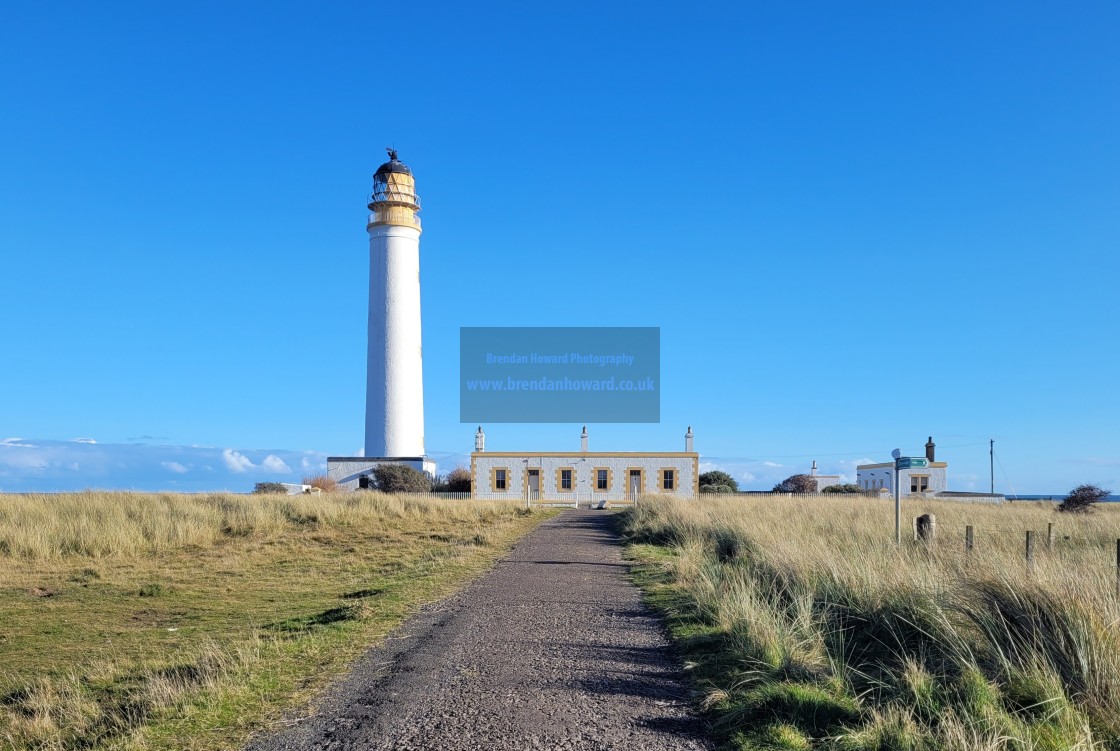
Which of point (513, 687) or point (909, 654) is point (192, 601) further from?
point (909, 654)

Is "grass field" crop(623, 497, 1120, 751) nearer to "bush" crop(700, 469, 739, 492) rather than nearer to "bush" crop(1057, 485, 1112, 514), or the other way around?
"bush" crop(1057, 485, 1112, 514)

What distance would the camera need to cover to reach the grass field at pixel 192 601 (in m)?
5.34

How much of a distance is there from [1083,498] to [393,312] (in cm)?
2922

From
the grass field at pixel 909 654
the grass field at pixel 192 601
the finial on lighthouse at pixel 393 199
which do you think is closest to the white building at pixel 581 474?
the finial on lighthouse at pixel 393 199

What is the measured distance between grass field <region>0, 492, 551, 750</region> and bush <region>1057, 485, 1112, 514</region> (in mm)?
17149

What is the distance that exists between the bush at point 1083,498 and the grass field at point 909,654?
20727 millimetres

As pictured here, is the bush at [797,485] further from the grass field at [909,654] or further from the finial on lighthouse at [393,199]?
the grass field at [909,654]

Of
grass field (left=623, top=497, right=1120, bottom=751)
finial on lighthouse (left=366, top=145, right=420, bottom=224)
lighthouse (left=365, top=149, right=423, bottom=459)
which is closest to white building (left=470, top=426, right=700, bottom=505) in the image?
lighthouse (left=365, top=149, right=423, bottom=459)

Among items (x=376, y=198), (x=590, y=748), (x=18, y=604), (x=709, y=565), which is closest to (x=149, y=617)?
(x=18, y=604)

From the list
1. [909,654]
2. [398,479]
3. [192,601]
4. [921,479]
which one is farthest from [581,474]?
[909,654]

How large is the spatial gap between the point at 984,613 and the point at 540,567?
780 centimetres

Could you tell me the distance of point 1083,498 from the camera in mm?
26969

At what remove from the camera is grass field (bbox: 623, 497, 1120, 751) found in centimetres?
439

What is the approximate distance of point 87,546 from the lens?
624 inches
